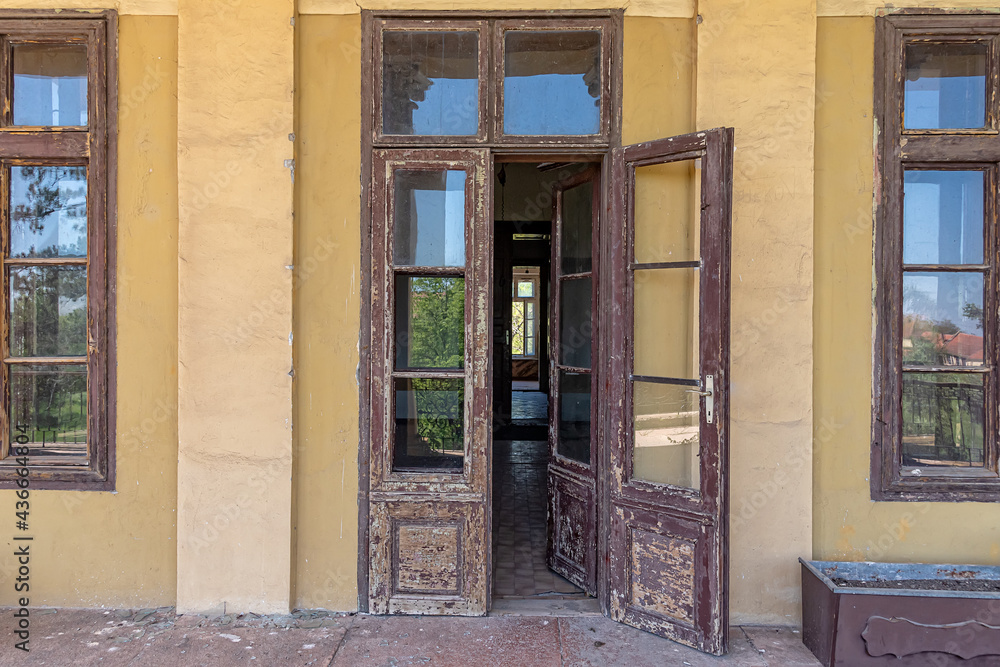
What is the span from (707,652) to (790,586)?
61 centimetres

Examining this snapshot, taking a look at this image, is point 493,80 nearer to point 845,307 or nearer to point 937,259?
point 845,307

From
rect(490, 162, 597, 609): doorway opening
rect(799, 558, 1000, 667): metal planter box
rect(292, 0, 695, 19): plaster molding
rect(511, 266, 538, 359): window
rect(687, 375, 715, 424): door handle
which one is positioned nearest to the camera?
rect(799, 558, 1000, 667): metal planter box

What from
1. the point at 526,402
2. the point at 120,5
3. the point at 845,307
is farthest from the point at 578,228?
the point at 526,402

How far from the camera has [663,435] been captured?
110 inches

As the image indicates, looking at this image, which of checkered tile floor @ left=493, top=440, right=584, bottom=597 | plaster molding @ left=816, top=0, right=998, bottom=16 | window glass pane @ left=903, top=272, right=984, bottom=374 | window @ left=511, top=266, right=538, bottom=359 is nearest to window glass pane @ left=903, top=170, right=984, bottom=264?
window glass pane @ left=903, top=272, right=984, bottom=374

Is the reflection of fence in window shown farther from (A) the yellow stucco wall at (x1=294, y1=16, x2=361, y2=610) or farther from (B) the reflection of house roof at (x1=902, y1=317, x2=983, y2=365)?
(B) the reflection of house roof at (x1=902, y1=317, x2=983, y2=365)

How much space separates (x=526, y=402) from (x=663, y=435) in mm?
7685

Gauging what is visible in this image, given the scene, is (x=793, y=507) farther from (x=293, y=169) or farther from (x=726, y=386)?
(x=293, y=169)

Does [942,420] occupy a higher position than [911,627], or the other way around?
[942,420]

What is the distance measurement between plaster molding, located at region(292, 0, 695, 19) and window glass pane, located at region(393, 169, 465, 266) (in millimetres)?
846

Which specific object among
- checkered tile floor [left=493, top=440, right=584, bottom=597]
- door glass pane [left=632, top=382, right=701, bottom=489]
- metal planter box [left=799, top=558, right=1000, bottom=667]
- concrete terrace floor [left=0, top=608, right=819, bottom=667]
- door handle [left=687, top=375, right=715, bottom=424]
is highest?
door handle [left=687, top=375, right=715, bottom=424]

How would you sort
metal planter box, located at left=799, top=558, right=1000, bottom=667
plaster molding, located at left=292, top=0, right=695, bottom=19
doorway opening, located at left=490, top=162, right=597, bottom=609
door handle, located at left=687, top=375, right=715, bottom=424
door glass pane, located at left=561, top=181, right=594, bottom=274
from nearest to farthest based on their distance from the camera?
metal planter box, located at left=799, top=558, right=1000, bottom=667 < door handle, located at left=687, top=375, right=715, bottom=424 < plaster molding, located at left=292, top=0, right=695, bottom=19 < door glass pane, located at left=561, top=181, right=594, bottom=274 < doorway opening, located at left=490, top=162, right=597, bottom=609

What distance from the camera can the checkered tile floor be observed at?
10.5ft

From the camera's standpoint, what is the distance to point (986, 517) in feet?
9.20
